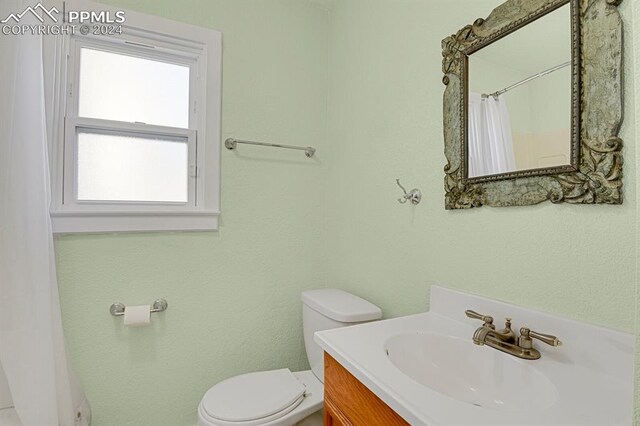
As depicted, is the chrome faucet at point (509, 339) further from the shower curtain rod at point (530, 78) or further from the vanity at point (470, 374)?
the shower curtain rod at point (530, 78)

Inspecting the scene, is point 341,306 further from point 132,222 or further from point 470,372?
point 132,222

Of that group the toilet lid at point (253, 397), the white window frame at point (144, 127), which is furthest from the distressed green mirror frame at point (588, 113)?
the white window frame at point (144, 127)

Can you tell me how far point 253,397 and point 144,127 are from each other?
4.44 ft

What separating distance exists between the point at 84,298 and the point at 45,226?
38 cm

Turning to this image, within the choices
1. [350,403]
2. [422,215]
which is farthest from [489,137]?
[350,403]

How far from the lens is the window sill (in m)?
1.40

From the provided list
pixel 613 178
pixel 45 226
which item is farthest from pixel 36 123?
pixel 613 178

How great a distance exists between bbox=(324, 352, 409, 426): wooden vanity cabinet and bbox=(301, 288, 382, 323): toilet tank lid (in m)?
0.41

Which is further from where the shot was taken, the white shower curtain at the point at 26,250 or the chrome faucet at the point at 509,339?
the white shower curtain at the point at 26,250

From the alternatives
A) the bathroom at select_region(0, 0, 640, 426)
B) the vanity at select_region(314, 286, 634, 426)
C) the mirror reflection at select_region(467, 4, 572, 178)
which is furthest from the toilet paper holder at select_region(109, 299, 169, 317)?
the mirror reflection at select_region(467, 4, 572, 178)

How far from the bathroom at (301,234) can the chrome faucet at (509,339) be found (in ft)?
0.23

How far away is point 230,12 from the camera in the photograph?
5.66ft

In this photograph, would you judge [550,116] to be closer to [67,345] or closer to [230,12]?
[230,12]

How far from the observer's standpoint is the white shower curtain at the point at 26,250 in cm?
120
